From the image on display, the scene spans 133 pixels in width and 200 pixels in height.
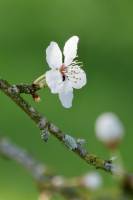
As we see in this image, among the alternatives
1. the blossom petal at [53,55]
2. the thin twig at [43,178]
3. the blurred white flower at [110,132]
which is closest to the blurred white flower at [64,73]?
the blossom petal at [53,55]

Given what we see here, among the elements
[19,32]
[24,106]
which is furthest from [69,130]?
[24,106]

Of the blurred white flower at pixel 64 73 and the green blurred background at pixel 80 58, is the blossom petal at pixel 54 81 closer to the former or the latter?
the blurred white flower at pixel 64 73

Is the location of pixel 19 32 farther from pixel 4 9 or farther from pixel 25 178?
pixel 25 178

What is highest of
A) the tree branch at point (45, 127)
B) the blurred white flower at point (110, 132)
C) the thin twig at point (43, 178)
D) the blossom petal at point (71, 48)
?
→ the blurred white flower at point (110, 132)

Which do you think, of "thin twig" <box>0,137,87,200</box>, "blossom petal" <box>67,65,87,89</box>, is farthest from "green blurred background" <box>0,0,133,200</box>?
"blossom petal" <box>67,65,87,89</box>

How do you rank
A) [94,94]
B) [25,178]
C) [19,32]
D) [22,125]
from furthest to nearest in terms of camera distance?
1. [19,32]
2. [94,94]
3. [22,125]
4. [25,178]

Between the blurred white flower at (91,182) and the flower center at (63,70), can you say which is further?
the blurred white flower at (91,182)

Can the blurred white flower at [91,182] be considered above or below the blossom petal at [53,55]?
above
